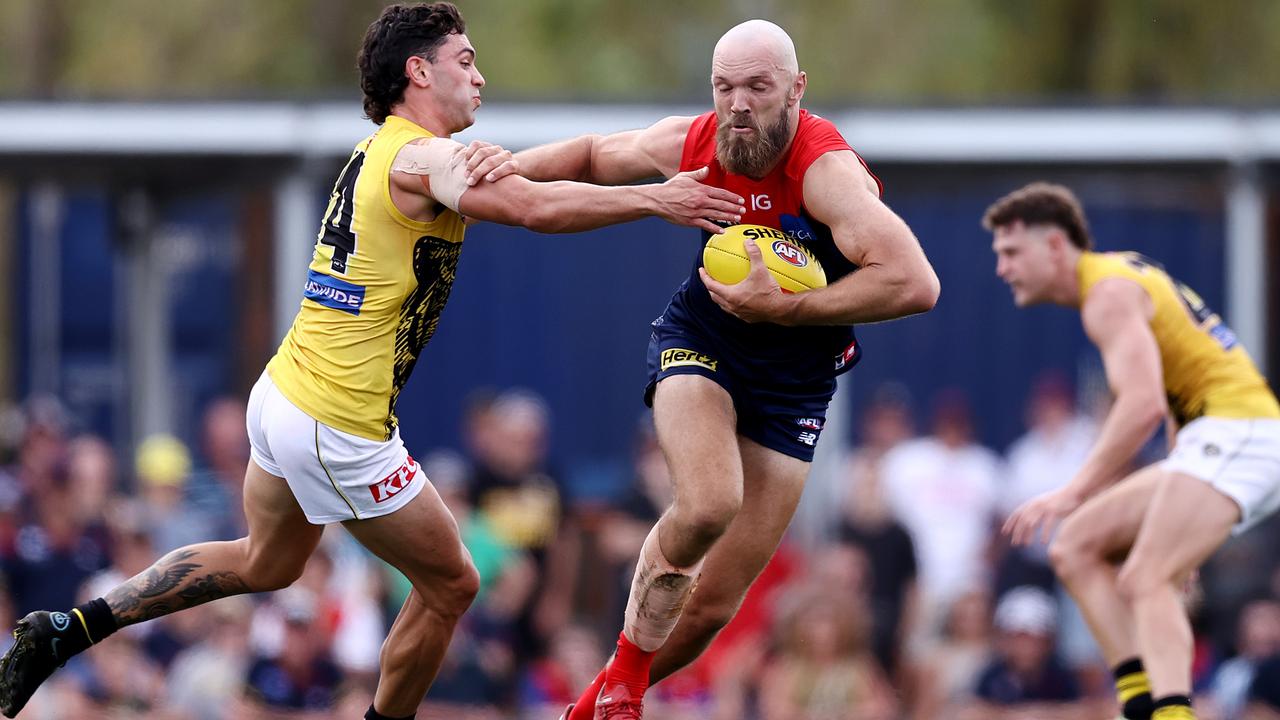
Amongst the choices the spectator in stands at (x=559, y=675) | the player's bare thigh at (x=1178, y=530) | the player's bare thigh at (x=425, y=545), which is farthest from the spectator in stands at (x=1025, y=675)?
the player's bare thigh at (x=425, y=545)

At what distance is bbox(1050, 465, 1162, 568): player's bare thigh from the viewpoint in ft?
28.8

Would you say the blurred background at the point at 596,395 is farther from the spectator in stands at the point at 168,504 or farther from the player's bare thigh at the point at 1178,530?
the player's bare thigh at the point at 1178,530

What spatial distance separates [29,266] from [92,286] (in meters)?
0.69

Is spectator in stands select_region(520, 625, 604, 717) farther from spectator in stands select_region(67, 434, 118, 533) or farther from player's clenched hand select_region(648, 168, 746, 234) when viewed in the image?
player's clenched hand select_region(648, 168, 746, 234)

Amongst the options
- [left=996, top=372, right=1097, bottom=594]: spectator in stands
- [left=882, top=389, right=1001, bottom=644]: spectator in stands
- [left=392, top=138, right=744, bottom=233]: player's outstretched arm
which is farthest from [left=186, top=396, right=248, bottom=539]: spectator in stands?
[left=392, top=138, right=744, bottom=233]: player's outstretched arm

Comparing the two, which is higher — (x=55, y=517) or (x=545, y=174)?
(x=545, y=174)

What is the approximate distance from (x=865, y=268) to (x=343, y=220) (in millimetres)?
2004

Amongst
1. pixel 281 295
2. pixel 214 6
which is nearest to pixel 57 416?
pixel 281 295

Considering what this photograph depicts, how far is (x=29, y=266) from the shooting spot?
765 inches

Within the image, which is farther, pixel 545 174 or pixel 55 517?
pixel 55 517

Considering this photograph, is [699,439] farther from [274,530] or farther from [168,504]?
[168,504]

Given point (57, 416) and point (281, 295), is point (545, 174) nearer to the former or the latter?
point (281, 295)

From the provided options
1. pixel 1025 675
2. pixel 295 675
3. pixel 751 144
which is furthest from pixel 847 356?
pixel 295 675

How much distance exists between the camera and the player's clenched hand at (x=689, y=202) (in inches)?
267
